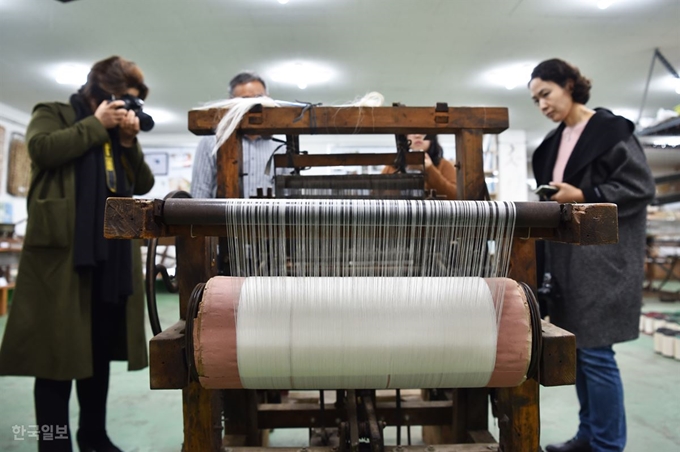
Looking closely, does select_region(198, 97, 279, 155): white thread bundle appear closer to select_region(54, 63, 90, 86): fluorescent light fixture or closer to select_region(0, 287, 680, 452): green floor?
select_region(0, 287, 680, 452): green floor

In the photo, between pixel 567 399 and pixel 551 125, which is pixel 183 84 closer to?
pixel 567 399

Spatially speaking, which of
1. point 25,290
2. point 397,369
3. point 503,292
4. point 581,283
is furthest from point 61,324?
point 581,283

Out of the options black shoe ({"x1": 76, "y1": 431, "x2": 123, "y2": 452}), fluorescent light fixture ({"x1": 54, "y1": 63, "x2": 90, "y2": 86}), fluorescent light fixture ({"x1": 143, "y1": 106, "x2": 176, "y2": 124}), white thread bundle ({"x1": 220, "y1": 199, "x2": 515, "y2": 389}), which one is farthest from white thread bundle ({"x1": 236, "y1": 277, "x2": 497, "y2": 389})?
fluorescent light fixture ({"x1": 143, "y1": 106, "x2": 176, "y2": 124})

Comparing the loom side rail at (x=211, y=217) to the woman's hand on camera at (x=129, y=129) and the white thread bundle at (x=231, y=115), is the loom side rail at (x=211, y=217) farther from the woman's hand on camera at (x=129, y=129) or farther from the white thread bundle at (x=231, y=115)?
the woman's hand on camera at (x=129, y=129)

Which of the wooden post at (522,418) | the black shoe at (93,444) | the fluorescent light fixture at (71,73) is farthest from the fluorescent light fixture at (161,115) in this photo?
the wooden post at (522,418)

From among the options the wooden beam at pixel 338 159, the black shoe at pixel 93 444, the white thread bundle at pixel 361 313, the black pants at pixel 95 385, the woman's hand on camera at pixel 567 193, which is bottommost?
the black shoe at pixel 93 444

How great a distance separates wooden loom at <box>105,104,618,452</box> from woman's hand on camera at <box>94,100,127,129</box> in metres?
0.41

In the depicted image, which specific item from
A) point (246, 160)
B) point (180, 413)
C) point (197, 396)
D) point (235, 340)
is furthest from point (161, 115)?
point (235, 340)

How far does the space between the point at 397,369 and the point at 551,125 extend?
27.8ft

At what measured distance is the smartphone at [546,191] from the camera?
1300 millimetres

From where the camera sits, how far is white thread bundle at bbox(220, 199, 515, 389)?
2.33ft

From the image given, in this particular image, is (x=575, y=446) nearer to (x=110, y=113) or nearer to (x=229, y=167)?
(x=229, y=167)

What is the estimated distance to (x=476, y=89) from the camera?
5.92m

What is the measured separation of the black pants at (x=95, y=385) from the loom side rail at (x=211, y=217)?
900 millimetres
